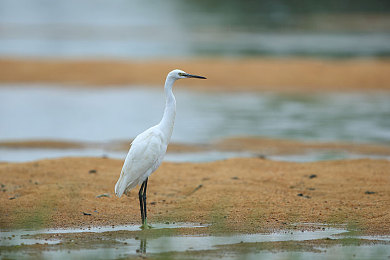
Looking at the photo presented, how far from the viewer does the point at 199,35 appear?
38.8 m

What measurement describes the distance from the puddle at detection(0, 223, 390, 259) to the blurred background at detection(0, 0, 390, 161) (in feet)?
16.1

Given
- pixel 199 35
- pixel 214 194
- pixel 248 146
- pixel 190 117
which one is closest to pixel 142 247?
pixel 214 194

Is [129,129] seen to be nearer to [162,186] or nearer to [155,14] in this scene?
[162,186]

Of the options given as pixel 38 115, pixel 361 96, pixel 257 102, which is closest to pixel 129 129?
pixel 38 115

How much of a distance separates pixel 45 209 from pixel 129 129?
6738 mm

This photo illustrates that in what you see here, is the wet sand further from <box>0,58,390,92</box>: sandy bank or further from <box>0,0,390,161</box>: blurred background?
<box>0,58,390,92</box>: sandy bank

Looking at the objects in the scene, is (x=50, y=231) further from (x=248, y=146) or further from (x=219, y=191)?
(x=248, y=146)

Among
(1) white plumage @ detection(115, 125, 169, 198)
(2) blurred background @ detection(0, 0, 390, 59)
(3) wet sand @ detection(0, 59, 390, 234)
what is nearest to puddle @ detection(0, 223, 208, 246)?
(3) wet sand @ detection(0, 59, 390, 234)

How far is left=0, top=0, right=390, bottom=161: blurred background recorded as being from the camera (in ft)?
44.0

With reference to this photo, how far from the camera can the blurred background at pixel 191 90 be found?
44.0 ft

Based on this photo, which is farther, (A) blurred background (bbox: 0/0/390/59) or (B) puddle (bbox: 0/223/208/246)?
(A) blurred background (bbox: 0/0/390/59)

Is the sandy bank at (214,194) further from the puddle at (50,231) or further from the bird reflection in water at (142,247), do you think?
the bird reflection in water at (142,247)

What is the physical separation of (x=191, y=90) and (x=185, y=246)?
46.1 ft

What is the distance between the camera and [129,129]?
46.2 feet
